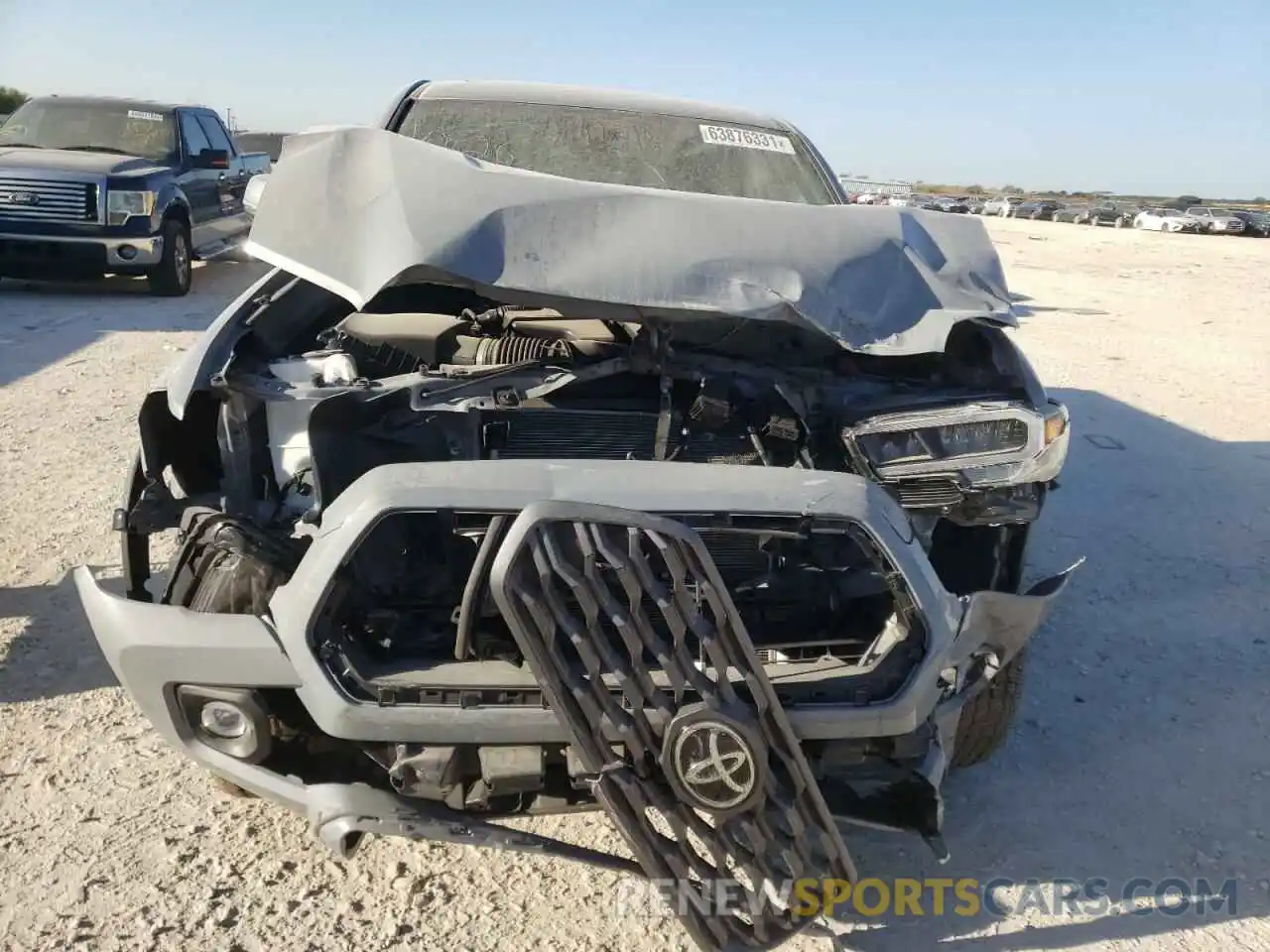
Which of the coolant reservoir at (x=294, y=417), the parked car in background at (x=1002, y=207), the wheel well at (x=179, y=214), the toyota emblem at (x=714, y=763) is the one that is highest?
the parked car in background at (x=1002, y=207)

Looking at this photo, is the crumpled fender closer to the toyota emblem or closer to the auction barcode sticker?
the toyota emblem

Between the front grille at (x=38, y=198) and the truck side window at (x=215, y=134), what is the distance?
247 centimetres

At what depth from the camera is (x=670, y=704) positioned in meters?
1.84

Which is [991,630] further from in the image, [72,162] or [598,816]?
[72,162]

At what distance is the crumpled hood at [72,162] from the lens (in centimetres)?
841

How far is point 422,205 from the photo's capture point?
2.38m

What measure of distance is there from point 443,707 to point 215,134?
1083 cm

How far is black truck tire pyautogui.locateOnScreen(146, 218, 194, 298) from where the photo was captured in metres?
9.01

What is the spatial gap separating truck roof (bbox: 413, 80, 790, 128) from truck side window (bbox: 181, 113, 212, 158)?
713 centimetres

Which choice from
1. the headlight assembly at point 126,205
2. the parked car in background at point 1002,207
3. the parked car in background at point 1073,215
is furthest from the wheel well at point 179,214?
the parked car in background at point 1002,207

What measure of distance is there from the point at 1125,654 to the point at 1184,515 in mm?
1743

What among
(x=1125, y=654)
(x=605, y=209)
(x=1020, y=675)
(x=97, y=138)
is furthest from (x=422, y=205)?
(x=97, y=138)
